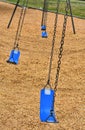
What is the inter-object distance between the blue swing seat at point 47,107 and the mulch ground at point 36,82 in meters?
0.62

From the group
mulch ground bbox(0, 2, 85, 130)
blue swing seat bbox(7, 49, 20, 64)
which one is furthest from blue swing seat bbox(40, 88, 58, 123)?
blue swing seat bbox(7, 49, 20, 64)

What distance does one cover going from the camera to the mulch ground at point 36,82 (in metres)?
5.86

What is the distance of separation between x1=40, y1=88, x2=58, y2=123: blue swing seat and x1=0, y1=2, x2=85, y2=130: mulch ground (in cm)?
62

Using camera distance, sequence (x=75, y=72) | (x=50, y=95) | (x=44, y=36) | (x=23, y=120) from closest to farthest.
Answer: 1. (x=50, y=95)
2. (x=23, y=120)
3. (x=75, y=72)
4. (x=44, y=36)

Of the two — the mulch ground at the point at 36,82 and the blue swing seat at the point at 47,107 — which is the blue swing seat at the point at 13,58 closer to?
the mulch ground at the point at 36,82

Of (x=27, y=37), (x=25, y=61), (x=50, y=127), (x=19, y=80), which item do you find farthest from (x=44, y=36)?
(x=50, y=127)

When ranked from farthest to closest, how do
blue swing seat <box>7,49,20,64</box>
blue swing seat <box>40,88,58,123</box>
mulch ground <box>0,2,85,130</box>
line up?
1. blue swing seat <box>7,49,20,64</box>
2. mulch ground <box>0,2,85,130</box>
3. blue swing seat <box>40,88,58,123</box>

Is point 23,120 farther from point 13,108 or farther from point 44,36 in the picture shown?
point 44,36

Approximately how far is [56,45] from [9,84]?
4.81m

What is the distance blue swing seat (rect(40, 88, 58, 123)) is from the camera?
4.91 m

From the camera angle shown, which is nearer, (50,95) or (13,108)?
(50,95)

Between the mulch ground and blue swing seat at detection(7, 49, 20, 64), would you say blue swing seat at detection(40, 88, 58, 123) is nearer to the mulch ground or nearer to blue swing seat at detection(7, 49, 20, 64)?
the mulch ground

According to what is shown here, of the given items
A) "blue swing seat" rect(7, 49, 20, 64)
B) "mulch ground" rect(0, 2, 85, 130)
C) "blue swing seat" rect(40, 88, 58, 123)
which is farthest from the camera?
"blue swing seat" rect(7, 49, 20, 64)

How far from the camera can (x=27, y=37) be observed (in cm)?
1261
